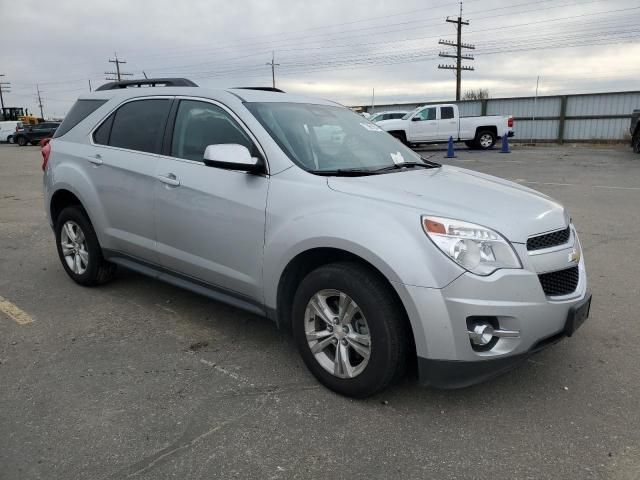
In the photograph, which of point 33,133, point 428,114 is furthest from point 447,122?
point 33,133

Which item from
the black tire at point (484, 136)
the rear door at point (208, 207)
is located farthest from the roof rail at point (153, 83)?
the black tire at point (484, 136)

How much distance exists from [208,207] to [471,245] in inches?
69.2

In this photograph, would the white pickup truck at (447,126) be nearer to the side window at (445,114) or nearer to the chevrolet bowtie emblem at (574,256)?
the side window at (445,114)

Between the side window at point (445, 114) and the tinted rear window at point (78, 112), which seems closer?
the tinted rear window at point (78, 112)

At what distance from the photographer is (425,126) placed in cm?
2359

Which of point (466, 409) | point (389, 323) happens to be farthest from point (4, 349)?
point (466, 409)

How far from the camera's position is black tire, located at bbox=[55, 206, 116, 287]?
4719 millimetres

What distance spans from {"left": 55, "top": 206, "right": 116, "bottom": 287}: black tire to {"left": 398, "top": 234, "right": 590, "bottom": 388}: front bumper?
10.5ft

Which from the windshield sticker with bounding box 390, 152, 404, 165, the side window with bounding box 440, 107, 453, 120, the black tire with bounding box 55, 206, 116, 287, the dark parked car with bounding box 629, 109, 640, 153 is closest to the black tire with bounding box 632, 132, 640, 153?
the dark parked car with bounding box 629, 109, 640, 153

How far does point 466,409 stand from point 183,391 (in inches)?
63.9

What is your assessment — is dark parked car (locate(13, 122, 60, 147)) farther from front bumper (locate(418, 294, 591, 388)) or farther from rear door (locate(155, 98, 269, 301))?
front bumper (locate(418, 294, 591, 388))

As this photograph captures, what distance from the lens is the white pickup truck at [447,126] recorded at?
23.4 metres

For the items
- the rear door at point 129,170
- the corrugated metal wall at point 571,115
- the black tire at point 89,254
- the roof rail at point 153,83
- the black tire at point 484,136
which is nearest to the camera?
the rear door at point 129,170

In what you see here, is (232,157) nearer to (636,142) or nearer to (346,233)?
(346,233)
